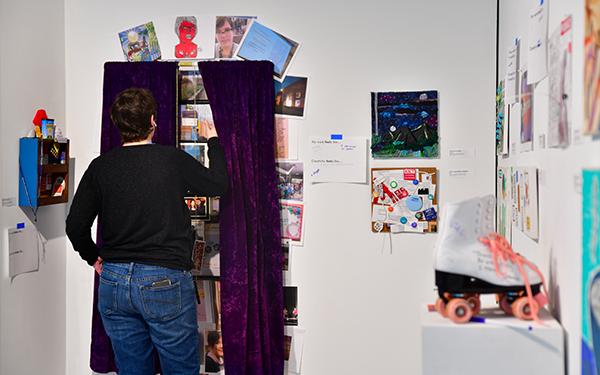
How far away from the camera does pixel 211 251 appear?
317 centimetres

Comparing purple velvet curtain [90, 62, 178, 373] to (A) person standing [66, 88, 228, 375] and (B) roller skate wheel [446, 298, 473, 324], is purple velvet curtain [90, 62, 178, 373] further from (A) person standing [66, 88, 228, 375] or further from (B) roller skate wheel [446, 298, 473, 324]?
(B) roller skate wheel [446, 298, 473, 324]

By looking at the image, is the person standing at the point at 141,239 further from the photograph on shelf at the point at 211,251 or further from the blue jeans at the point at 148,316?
the photograph on shelf at the point at 211,251

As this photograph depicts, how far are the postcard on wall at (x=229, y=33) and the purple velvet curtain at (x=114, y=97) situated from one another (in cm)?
22

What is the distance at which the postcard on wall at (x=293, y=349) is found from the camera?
10.4 ft

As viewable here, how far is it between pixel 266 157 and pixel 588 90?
179 cm

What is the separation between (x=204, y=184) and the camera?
2.65m

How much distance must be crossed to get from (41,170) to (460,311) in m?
1.87

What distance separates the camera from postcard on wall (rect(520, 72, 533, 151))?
211cm

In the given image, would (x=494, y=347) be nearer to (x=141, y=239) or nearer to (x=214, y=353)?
(x=141, y=239)

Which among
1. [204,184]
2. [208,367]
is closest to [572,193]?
[204,184]

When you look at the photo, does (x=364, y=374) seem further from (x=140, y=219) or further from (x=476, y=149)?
(x=140, y=219)

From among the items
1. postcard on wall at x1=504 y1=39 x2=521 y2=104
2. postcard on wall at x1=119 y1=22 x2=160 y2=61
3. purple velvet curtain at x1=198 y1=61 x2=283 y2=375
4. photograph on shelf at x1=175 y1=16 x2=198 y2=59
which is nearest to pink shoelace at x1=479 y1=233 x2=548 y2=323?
postcard on wall at x1=504 y1=39 x2=521 y2=104

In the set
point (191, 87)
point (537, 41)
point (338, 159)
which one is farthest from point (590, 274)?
point (191, 87)

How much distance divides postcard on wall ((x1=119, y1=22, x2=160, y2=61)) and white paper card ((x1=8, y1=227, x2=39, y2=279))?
2.97 feet
